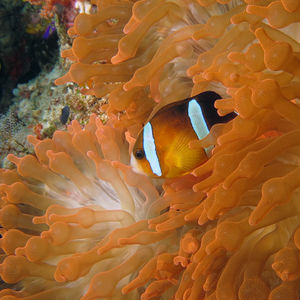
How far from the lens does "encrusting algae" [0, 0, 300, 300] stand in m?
1.14

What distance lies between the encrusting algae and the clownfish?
0.11 m

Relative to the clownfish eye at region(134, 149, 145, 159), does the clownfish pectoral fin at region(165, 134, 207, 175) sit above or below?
below

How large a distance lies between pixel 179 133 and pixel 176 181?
0.89 ft

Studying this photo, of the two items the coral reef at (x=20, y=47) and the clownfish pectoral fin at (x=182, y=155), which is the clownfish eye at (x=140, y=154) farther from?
the coral reef at (x=20, y=47)

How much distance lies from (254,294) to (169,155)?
0.64 meters

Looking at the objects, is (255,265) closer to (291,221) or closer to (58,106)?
(291,221)

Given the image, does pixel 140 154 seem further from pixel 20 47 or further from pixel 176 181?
pixel 20 47

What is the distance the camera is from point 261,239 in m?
1.26

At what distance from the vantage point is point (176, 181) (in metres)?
1.67

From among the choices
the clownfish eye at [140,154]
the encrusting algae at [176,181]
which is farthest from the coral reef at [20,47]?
the clownfish eye at [140,154]

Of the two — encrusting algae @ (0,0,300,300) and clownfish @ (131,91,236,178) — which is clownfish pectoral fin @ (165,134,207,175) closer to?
clownfish @ (131,91,236,178)

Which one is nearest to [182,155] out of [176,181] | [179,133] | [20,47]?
[179,133]

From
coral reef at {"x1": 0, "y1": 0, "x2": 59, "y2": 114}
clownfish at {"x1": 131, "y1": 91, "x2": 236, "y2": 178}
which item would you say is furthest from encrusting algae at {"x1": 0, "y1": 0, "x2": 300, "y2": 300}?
coral reef at {"x1": 0, "y1": 0, "x2": 59, "y2": 114}

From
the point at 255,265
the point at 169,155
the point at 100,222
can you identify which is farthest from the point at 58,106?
the point at 255,265
